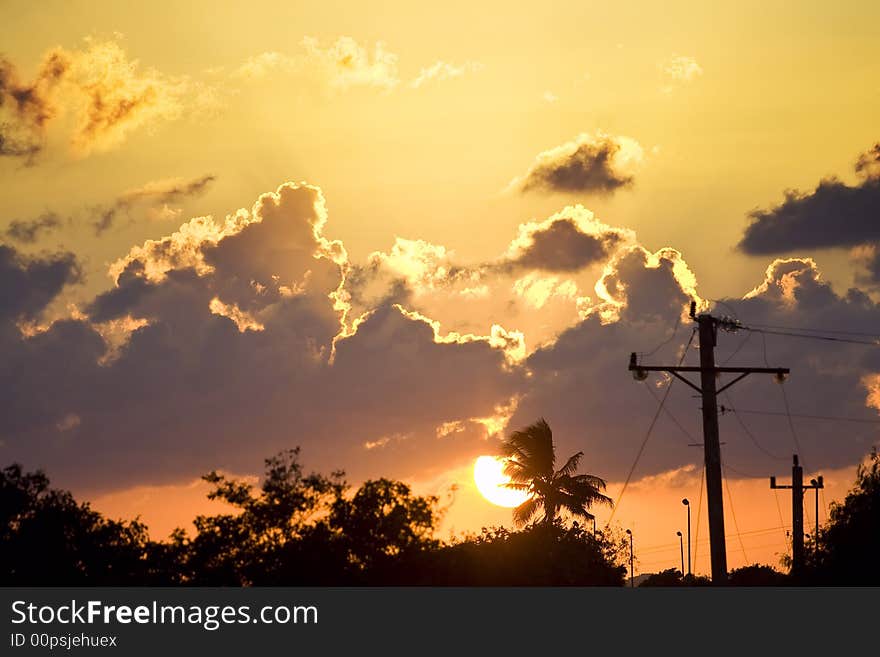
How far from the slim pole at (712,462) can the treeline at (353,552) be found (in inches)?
257

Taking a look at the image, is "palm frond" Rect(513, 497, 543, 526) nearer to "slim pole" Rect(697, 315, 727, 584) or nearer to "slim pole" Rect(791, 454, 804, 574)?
"slim pole" Rect(791, 454, 804, 574)

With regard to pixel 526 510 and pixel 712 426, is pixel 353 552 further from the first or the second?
pixel 526 510

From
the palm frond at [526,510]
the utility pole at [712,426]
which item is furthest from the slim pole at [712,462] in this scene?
the palm frond at [526,510]

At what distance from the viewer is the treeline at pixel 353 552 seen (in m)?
57.5

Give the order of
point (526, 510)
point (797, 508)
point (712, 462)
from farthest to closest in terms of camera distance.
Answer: point (526, 510) → point (797, 508) → point (712, 462)

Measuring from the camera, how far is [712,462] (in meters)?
51.3

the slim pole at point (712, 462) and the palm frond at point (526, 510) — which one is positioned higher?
the palm frond at point (526, 510)

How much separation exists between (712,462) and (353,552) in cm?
1807

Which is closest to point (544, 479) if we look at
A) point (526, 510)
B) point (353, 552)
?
point (526, 510)

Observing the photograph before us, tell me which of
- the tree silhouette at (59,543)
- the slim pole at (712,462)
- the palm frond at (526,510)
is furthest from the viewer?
the palm frond at (526,510)

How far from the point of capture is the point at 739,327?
53750 mm

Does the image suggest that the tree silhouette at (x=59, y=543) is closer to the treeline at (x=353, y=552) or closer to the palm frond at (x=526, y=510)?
the treeline at (x=353, y=552)

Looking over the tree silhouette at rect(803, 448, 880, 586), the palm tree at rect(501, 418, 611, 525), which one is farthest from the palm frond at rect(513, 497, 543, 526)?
the tree silhouette at rect(803, 448, 880, 586)
